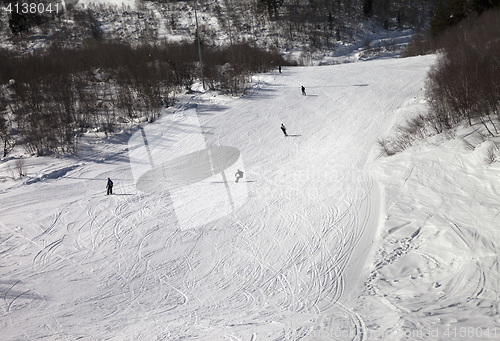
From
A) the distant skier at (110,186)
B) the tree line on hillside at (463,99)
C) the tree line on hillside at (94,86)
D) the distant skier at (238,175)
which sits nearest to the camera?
the tree line on hillside at (463,99)

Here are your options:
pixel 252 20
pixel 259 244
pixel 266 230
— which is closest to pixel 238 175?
pixel 266 230

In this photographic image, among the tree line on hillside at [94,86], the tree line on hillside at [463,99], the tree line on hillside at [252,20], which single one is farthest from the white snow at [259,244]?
the tree line on hillside at [252,20]

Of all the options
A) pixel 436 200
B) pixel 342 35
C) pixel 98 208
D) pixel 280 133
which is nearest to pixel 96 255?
pixel 98 208

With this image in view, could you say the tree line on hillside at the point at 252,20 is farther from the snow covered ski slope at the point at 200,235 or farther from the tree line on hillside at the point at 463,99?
the tree line on hillside at the point at 463,99

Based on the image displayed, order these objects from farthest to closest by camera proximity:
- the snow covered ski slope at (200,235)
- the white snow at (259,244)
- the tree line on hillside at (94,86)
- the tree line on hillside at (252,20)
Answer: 1. the tree line on hillside at (252,20)
2. the tree line on hillside at (94,86)
3. the snow covered ski slope at (200,235)
4. the white snow at (259,244)

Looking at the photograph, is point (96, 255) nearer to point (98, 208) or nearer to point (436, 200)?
point (98, 208)

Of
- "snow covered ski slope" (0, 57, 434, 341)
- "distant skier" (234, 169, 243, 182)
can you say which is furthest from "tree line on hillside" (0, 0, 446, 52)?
"distant skier" (234, 169, 243, 182)
